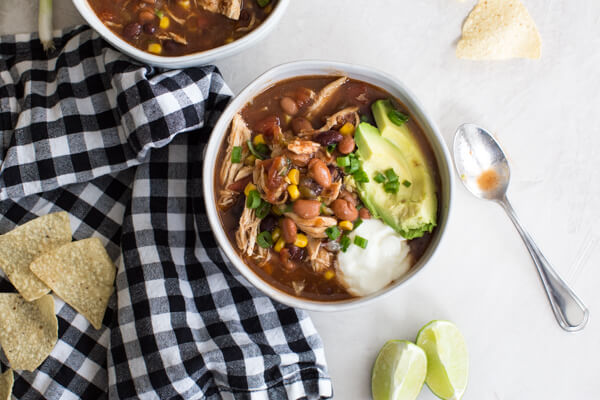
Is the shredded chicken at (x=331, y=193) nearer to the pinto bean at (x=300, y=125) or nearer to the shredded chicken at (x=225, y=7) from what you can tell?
the pinto bean at (x=300, y=125)


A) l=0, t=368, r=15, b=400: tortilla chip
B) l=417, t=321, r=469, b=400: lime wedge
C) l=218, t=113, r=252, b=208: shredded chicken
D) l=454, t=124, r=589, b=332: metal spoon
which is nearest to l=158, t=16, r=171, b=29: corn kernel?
l=218, t=113, r=252, b=208: shredded chicken

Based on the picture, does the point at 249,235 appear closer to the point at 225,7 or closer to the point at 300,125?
the point at 300,125

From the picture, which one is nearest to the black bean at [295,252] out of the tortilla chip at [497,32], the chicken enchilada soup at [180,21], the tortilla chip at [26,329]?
the chicken enchilada soup at [180,21]

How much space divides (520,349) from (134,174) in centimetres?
242

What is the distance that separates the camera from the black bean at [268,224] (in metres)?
2.51

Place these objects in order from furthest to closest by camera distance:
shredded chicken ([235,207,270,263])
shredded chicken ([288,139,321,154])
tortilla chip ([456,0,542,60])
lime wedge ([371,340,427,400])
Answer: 1. tortilla chip ([456,0,542,60])
2. lime wedge ([371,340,427,400])
3. shredded chicken ([235,207,270,263])
4. shredded chicken ([288,139,321,154])

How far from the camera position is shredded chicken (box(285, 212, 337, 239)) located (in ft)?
7.94

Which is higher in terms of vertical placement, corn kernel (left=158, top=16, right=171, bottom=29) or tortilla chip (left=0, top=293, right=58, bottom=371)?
corn kernel (left=158, top=16, right=171, bottom=29)

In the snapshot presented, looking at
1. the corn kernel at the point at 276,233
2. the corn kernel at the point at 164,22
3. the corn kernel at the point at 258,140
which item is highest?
A: the corn kernel at the point at 164,22

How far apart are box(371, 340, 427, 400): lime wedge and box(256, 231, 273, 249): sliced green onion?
951 mm

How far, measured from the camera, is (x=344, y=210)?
240cm

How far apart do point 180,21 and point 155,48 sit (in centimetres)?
18

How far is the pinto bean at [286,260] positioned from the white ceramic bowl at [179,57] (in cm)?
97

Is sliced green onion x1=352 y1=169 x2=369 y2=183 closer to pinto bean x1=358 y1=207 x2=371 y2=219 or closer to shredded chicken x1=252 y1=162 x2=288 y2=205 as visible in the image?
pinto bean x1=358 y1=207 x2=371 y2=219
